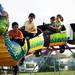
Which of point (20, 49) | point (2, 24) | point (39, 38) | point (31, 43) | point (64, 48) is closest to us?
point (2, 24)

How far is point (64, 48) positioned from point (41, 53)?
101 centimetres

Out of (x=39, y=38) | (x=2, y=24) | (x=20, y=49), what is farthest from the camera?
(x=39, y=38)

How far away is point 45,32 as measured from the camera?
16.8m

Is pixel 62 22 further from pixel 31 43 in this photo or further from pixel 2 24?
pixel 2 24

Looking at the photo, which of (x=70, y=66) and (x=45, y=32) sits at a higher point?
(x=45, y=32)

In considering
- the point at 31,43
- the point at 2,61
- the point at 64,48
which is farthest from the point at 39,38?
the point at 2,61

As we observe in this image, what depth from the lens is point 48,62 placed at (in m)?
18.9

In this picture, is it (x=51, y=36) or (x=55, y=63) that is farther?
(x=55, y=63)

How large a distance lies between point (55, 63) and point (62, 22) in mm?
1593

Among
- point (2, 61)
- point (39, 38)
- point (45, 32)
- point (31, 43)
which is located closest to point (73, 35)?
point (45, 32)

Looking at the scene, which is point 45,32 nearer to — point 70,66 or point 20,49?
point 70,66

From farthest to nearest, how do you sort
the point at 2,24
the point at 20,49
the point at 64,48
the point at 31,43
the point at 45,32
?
the point at 64,48 → the point at 45,32 → the point at 31,43 → the point at 20,49 → the point at 2,24

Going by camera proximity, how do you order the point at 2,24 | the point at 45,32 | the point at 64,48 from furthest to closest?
the point at 64,48 < the point at 45,32 < the point at 2,24

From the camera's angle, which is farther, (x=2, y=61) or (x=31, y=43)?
(x=31, y=43)
